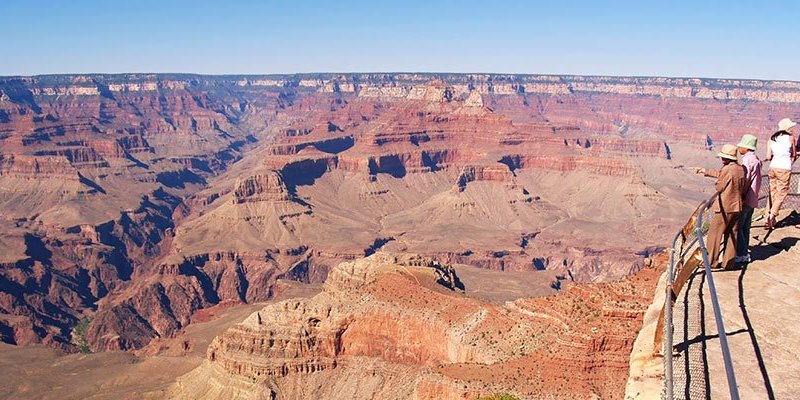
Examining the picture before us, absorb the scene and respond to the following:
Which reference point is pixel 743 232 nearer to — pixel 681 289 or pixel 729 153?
pixel 729 153

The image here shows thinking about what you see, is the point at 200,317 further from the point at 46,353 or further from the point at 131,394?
the point at 131,394

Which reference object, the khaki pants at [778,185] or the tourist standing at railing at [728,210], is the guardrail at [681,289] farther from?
the khaki pants at [778,185]

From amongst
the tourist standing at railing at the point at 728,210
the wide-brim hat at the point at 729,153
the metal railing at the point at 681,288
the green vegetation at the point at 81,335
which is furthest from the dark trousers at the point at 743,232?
the green vegetation at the point at 81,335

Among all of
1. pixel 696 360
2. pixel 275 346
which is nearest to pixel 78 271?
pixel 275 346

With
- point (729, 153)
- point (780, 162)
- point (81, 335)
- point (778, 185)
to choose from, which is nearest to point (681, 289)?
point (729, 153)

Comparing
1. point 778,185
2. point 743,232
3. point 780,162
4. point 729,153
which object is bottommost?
point 743,232

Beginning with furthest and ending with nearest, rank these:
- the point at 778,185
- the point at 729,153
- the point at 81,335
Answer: the point at 81,335, the point at 778,185, the point at 729,153
